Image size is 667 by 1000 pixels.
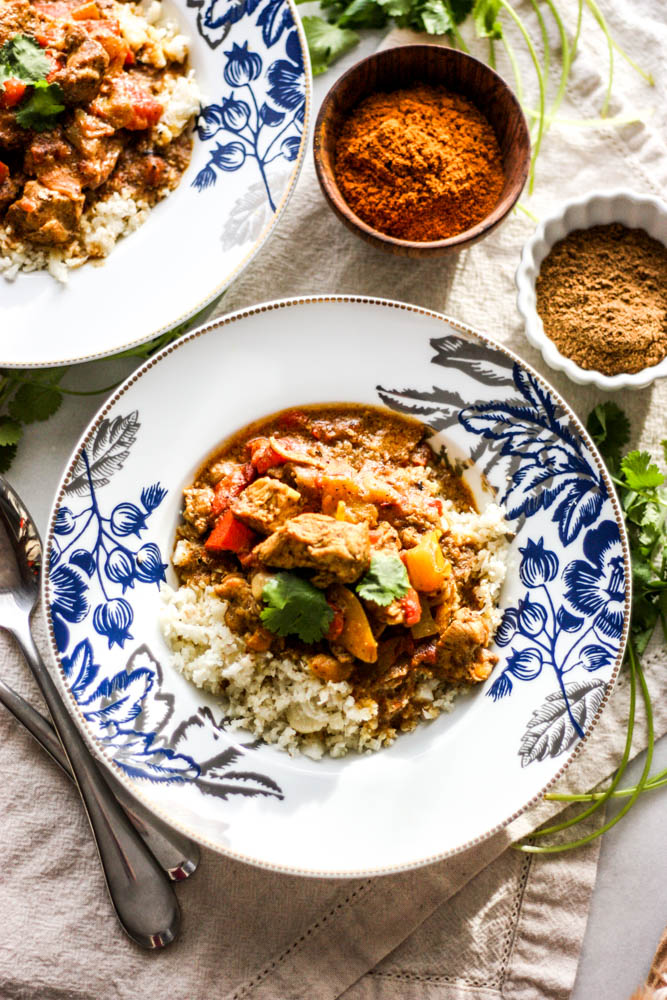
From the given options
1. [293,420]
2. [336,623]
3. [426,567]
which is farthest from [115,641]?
[426,567]

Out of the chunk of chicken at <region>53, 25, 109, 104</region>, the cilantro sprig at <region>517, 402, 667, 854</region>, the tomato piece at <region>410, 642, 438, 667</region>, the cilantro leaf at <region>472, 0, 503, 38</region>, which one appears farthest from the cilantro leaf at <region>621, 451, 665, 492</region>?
the chunk of chicken at <region>53, 25, 109, 104</region>

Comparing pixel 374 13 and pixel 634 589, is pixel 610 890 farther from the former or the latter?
pixel 374 13

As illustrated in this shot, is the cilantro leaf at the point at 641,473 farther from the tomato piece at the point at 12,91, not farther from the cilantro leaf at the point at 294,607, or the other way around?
the tomato piece at the point at 12,91

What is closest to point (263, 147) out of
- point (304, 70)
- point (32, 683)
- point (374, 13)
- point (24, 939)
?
point (304, 70)

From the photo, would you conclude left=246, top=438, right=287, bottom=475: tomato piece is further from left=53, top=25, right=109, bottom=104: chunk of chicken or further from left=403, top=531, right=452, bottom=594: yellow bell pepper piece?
left=53, top=25, right=109, bottom=104: chunk of chicken

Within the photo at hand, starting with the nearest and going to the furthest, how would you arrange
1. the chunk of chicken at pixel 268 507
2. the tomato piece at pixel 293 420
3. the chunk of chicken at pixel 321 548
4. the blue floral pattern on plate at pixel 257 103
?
the chunk of chicken at pixel 321 548 < the chunk of chicken at pixel 268 507 < the tomato piece at pixel 293 420 < the blue floral pattern on plate at pixel 257 103

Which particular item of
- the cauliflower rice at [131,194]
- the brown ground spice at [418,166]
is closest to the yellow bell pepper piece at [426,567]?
the brown ground spice at [418,166]

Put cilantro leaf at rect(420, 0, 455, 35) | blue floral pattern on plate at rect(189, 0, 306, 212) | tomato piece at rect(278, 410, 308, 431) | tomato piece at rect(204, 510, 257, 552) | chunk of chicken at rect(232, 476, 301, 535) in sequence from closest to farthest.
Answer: chunk of chicken at rect(232, 476, 301, 535) < tomato piece at rect(204, 510, 257, 552) < tomato piece at rect(278, 410, 308, 431) < blue floral pattern on plate at rect(189, 0, 306, 212) < cilantro leaf at rect(420, 0, 455, 35)
